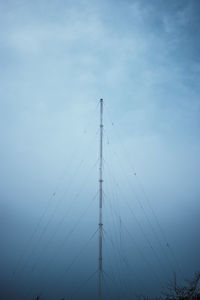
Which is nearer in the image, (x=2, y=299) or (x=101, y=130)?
(x=101, y=130)

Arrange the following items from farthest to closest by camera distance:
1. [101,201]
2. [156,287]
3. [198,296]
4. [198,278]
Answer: [156,287] → [101,201] → [198,296] → [198,278]

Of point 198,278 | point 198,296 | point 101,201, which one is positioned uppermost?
point 101,201

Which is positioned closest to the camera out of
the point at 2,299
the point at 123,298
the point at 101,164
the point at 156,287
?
the point at 101,164

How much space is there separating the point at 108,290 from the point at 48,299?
79.4ft

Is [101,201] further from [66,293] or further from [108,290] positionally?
[108,290]

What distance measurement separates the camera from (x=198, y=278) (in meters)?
9.91

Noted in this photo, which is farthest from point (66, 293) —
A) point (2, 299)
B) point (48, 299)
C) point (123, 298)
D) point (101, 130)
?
point (101, 130)

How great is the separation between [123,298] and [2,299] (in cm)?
4247

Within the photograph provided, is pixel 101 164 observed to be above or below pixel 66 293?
above

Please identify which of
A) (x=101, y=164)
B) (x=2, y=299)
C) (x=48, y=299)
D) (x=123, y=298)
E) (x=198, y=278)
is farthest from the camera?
(x=123, y=298)

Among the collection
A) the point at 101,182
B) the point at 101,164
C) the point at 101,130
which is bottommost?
the point at 101,182

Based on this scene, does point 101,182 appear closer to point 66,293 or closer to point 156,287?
point 66,293

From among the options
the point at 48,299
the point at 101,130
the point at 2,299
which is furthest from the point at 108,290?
the point at 101,130

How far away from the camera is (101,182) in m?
13.5
